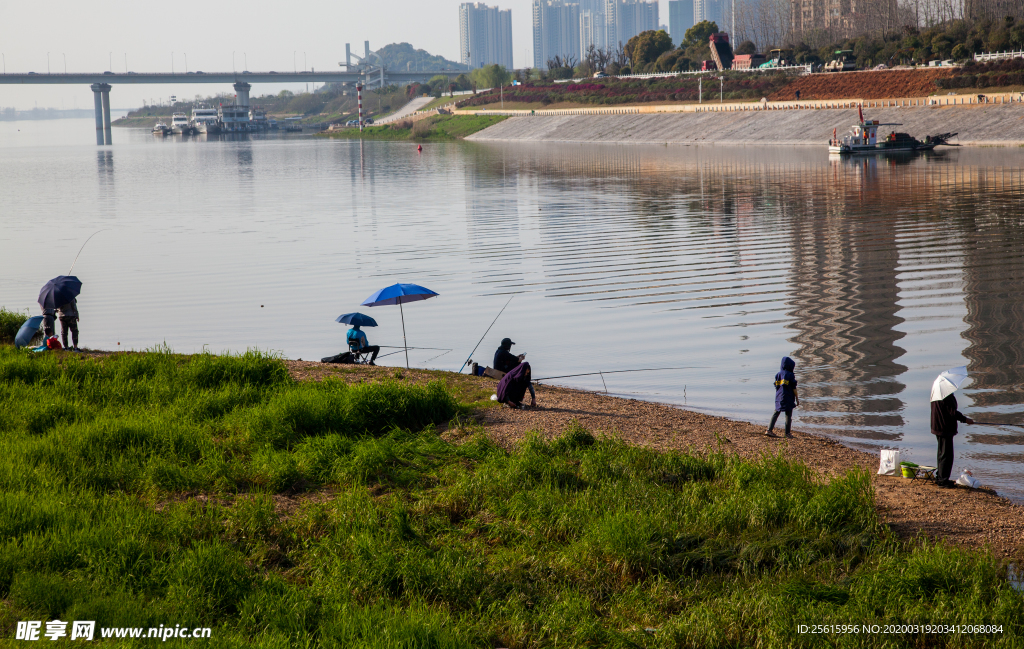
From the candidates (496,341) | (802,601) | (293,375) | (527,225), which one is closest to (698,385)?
(496,341)

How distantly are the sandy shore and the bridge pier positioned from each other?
159222 millimetres

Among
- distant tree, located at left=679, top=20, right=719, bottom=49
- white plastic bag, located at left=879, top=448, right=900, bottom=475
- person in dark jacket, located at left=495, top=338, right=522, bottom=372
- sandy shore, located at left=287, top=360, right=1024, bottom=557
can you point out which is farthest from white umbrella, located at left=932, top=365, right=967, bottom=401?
distant tree, located at left=679, top=20, right=719, bottom=49

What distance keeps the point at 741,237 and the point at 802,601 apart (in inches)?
838

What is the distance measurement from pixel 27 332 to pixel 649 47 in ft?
454

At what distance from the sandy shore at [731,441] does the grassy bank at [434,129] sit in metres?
108

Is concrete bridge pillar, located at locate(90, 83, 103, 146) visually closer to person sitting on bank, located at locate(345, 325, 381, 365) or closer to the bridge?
the bridge

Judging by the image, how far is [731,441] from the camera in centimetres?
984

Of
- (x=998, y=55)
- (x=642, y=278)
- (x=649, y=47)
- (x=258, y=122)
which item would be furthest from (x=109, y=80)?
(x=642, y=278)

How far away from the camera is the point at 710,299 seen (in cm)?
1839

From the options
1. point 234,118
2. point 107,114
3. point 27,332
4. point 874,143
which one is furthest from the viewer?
point 234,118

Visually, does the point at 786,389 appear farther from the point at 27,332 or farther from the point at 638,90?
the point at 638,90

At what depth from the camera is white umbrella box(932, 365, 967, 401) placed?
8.30 m

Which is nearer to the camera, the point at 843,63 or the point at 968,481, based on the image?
the point at 968,481

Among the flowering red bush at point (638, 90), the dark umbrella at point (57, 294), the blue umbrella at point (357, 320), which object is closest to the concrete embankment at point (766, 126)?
the flowering red bush at point (638, 90)
